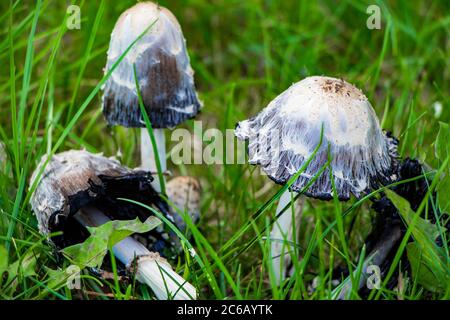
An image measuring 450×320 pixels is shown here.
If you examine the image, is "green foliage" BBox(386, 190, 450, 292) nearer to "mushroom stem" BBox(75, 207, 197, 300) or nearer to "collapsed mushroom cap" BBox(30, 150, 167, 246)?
"mushroom stem" BBox(75, 207, 197, 300)

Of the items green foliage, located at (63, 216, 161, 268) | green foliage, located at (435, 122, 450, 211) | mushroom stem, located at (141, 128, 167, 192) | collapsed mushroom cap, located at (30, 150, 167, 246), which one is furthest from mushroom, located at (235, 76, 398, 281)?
mushroom stem, located at (141, 128, 167, 192)

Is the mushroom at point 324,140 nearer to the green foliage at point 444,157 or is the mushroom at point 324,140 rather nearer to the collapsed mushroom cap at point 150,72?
the green foliage at point 444,157

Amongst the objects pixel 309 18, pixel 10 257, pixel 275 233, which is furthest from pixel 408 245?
pixel 309 18

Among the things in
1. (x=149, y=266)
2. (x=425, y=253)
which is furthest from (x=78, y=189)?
(x=425, y=253)

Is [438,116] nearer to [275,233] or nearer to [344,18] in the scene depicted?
[275,233]

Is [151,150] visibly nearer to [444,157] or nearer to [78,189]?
[78,189]

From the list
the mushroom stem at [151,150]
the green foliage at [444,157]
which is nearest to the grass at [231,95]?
the green foliage at [444,157]
